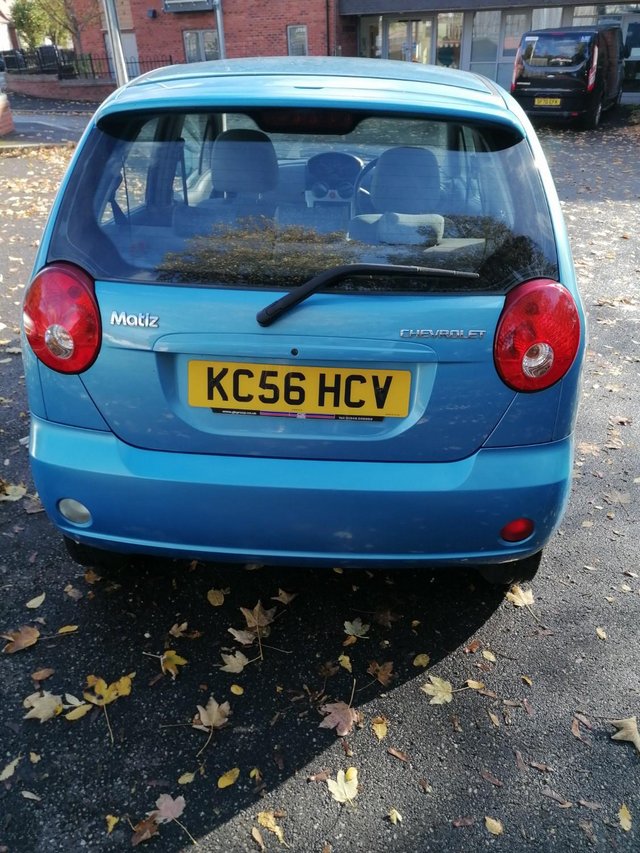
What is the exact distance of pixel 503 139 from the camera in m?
2.25

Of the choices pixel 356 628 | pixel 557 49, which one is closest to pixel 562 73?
pixel 557 49

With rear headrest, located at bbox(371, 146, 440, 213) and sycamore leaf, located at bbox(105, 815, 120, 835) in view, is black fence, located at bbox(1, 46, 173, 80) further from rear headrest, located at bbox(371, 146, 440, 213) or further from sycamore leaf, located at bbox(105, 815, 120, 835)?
sycamore leaf, located at bbox(105, 815, 120, 835)

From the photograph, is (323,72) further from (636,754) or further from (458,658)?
(636,754)

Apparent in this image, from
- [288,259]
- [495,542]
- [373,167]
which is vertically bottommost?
[495,542]

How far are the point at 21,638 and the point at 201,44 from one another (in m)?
33.0

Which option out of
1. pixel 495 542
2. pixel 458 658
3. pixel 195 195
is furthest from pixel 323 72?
pixel 458 658

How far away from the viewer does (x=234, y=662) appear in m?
2.55

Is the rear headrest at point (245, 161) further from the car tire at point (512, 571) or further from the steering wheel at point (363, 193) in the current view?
the car tire at point (512, 571)

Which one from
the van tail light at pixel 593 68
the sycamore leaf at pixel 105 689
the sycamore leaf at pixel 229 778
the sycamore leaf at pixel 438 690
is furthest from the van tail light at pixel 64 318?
the van tail light at pixel 593 68

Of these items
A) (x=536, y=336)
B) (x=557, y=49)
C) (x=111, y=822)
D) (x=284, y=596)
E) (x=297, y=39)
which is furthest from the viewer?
(x=297, y=39)

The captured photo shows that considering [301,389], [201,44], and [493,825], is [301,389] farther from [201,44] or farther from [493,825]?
[201,44]

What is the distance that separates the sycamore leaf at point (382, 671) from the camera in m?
2.50

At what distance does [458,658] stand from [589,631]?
1.78 feet

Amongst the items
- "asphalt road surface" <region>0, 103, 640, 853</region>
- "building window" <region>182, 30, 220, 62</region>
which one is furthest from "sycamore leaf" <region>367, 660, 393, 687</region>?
"building window" <region>182, 30, 220, 62</region>
